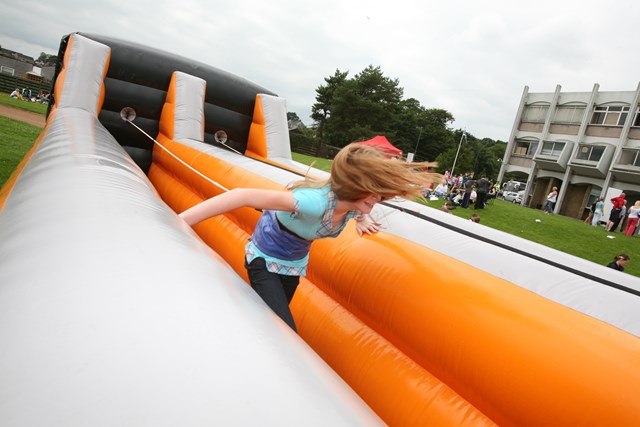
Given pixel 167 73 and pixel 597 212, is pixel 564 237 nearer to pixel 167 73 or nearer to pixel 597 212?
pixel 597 212

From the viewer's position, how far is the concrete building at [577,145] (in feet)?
78.4

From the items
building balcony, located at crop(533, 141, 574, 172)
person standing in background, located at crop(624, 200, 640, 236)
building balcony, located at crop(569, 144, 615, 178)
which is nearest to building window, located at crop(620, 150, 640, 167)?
building balcony, located at crop(569, 144, 615, 178)

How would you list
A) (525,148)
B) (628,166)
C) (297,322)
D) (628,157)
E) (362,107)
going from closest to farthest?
(297,322)
(628,166)
(628,157)
(525,148)
(362,107)

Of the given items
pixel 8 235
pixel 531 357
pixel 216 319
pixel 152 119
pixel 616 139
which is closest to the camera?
pixel 216 319

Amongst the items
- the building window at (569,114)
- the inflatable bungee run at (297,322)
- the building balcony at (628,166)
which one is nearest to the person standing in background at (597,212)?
the building balcony at (628,166)

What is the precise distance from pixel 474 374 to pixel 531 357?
20 centimetres

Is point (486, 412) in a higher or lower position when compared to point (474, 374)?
lower

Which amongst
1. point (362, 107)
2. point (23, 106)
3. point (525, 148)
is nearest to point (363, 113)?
point (362, 107)

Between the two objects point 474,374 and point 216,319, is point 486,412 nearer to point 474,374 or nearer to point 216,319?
point 474,374

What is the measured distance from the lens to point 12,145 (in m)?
6.70

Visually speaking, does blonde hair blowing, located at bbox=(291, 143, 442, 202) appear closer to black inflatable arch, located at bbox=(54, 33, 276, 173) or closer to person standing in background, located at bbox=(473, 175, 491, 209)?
black inflatable arch, located at bbox=(54, 33, 276, 173)

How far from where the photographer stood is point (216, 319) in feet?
2.44

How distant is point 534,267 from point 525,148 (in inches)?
1316

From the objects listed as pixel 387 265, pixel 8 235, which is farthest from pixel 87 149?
pixel 387 265
